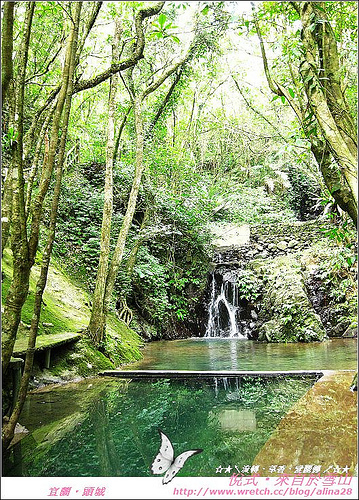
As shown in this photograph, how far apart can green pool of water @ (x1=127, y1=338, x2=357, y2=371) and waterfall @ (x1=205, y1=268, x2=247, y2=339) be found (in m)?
1.30

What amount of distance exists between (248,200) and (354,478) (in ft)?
29.5

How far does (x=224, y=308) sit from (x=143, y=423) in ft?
23.3

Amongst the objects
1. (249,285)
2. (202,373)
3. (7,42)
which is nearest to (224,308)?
(249,285)

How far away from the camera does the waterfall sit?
9.81 metres

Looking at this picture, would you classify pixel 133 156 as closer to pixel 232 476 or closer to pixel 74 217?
pixel 74 217

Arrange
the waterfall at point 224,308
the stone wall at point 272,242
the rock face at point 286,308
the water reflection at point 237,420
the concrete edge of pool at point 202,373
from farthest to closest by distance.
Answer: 1. the stone wall at point 272,242
2. the waterfall at point 224,308
3. the rock face at point 286,308
4. the concrete edge of pool at point 202,373
5. the water reflection at point 237,420

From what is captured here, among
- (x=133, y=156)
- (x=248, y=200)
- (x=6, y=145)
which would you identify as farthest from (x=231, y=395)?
(x=248, y=200)

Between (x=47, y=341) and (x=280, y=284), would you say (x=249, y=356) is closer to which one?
(x=280, y=284)

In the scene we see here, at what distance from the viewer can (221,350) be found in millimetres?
7258

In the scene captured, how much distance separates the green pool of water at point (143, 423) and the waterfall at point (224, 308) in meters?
5.65

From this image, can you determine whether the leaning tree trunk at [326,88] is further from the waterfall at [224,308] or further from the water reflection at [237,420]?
the waterfall at [224,308]

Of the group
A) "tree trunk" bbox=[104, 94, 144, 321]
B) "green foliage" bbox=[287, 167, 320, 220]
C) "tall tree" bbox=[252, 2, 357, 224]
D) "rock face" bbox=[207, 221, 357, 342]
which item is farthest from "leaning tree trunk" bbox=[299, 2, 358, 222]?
"green foliage" bbox=[287, 167, 320, 220]

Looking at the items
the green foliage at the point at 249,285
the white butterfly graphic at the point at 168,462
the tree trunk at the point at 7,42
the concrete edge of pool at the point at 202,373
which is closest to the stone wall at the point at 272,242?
the green foliage at the point at 249,285

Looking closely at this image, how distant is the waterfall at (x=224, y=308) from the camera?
9812 mm
